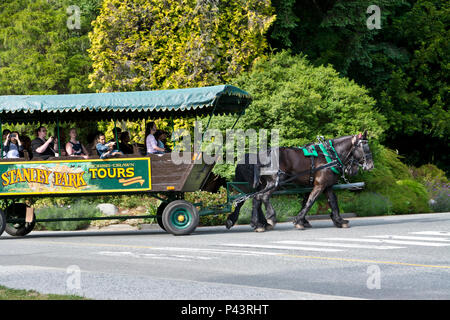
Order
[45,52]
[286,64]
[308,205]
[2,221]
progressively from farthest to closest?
1. [45,52]
2. [286,64]
3. [308,205]
4. [2,221]

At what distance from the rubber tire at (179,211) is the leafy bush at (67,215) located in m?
4.70

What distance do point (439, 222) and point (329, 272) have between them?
9766 mm

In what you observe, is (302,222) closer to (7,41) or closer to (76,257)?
(76,257)

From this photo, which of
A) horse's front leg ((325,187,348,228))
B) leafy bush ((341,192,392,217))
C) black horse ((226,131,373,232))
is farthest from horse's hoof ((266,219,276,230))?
leafy bush ((341,192,392,217))

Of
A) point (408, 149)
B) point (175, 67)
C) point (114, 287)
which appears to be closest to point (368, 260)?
point (114, 287)

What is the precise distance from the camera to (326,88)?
2450 cm

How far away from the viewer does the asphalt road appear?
8117mm

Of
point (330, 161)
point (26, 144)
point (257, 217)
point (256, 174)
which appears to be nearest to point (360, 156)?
point (330, 161)

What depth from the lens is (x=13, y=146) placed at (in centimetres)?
1580

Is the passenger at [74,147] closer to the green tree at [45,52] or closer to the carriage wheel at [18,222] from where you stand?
the carriage wheel at [18,222]

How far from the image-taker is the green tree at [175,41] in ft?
96.8

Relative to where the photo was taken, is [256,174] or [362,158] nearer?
[256,174]

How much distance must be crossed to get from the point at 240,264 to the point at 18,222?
725 cm

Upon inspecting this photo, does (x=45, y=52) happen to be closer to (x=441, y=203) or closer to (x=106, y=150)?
(x=441, y=203)
